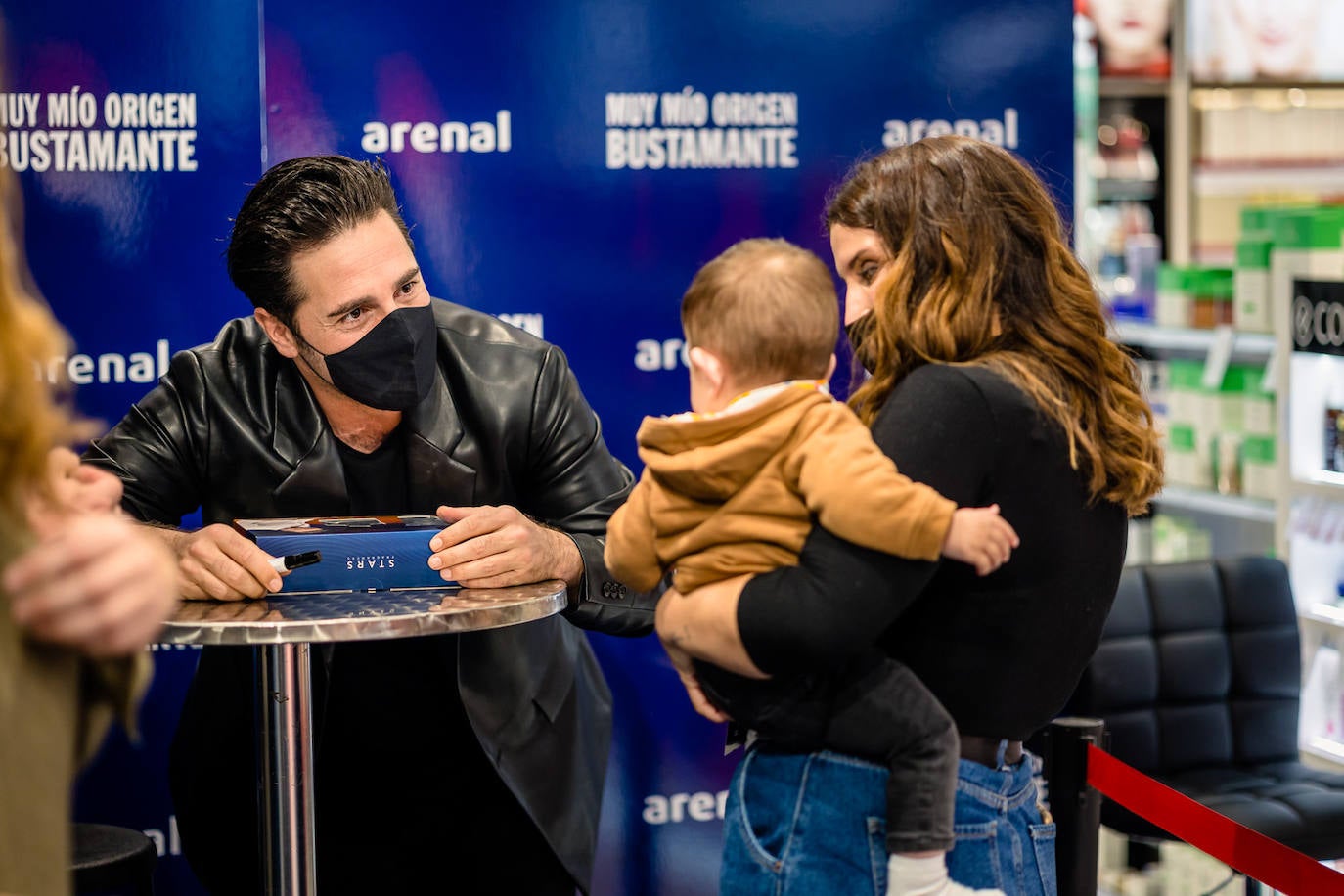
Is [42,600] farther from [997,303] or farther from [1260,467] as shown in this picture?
[1260,467]

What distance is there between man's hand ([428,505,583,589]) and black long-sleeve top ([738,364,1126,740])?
70cm

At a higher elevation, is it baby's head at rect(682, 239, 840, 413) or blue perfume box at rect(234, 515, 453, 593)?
baby's head at rect(682, 239, 840, 413)

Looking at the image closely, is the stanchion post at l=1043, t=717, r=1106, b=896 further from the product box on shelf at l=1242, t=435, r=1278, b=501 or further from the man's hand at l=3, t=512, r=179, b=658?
the product box on shelf at l=1242, t=435, r=1278, b=501

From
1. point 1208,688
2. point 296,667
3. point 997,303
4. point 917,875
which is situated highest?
point 997,303

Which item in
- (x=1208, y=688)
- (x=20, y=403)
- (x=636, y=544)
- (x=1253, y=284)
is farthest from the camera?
(x=1253, y=284)

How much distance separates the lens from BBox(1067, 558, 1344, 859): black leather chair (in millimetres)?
3744

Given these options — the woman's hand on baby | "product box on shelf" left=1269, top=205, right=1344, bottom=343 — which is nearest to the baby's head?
the woman's hand on baby

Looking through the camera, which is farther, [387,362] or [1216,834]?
[387,362]

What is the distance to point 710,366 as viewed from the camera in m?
1.82

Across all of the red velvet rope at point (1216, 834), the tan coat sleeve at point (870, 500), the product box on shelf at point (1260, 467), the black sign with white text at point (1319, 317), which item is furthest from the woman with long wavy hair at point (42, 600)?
the product box on shelf at point (1260, 467)

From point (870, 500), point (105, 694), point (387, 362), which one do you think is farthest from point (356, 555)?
point (105, 694)

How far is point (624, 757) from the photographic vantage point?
3.57 metres

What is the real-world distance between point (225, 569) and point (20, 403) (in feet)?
3.84

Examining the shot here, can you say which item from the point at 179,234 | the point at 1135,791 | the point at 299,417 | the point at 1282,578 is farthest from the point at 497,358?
the point at 1282,578
